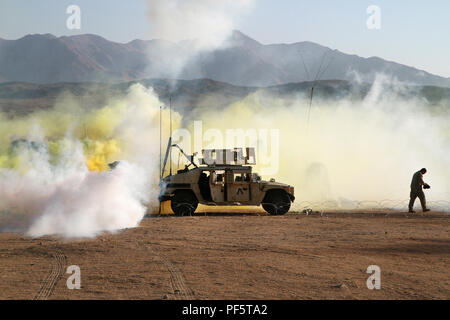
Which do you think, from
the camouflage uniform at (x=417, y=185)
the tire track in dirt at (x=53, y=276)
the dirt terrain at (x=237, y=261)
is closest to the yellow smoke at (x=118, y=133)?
the dirt terrain at (x=237, y=261)

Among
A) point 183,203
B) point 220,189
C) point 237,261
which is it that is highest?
point 220,189

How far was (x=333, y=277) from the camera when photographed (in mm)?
11219

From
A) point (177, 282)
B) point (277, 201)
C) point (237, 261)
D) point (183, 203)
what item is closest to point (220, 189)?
point (183, 203)

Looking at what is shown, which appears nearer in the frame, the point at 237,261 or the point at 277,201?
the point at 237,261

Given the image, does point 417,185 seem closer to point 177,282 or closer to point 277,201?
point 277,201

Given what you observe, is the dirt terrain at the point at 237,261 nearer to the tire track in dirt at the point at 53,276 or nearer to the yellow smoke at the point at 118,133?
the tire track in dirt at the point at 53,276

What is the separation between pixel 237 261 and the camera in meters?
12.9

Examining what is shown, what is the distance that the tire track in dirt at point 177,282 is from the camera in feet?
32.4

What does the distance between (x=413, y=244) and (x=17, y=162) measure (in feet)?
65.0

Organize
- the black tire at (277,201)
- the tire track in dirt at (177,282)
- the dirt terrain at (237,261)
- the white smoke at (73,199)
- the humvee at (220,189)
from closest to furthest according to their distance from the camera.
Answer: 1. the tire track in dirt at (177,282)
2. the dirt terrain at (237,261)
3. the white smoke at (73,199)
4. the humvee at (220,189)
5. the black tire at (277,201)

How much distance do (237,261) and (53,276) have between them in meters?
3.63

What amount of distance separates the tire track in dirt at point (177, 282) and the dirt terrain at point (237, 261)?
0.02 metres
